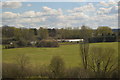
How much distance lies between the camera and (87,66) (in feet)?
17.7

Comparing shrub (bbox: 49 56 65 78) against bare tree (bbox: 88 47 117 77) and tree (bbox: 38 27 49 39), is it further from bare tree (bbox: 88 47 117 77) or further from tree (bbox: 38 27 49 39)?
tree (bbox: 38 27 49 39)

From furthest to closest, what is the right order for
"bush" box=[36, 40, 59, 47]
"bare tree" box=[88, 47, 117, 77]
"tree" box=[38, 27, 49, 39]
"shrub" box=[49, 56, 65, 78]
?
"tree" box=[38, 27, 49, 39] → "bush" box=[36, 40, 59, 47] → "shrub" box=[49, 56, 65, 78] → "bare tree" box=[88, 47, 117, 77]

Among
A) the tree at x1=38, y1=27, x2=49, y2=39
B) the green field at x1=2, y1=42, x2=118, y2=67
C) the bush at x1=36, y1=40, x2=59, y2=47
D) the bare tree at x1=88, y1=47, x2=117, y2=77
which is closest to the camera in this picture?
the bare tree at x1=88, y1=47, x2=117, y2=77

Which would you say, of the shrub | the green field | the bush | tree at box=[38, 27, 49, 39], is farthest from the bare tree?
tree at box=[38, 27, 49, 39]

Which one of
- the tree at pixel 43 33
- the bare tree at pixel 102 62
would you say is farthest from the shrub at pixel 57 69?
the tree at pixel 43 33

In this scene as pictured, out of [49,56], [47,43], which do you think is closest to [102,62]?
[49,56]

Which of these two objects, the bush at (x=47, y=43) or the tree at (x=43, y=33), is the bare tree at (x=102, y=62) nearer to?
the bush at (x=47, y=43)

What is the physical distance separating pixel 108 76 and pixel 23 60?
10.6 ft

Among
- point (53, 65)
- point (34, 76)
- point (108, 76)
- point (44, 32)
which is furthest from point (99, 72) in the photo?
point (44, 32)

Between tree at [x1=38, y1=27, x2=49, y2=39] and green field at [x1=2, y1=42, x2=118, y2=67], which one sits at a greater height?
tree at [x1=38, y1=27, x2=49, y2=39]

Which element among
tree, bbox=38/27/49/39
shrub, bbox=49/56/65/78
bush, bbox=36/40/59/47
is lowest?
shrub, bbox=49/56/65/78

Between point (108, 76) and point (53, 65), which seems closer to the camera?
point (108, 76)

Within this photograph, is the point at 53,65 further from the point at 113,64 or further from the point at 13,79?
the point at 113,64

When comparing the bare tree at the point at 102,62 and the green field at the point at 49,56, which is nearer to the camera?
the bare tree at the point at 102,62
